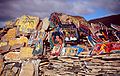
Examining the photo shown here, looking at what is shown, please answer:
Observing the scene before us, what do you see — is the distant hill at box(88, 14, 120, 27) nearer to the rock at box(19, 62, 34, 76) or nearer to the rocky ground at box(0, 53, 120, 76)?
the rocky ground at box(0, 53, 120, 76)

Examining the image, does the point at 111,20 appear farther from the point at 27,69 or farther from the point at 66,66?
the point at 27,69

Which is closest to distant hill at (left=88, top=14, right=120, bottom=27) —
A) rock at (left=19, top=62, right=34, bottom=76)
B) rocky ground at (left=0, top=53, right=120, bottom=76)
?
rocky ground at (left=0, top=53, right=120, bottom=76)

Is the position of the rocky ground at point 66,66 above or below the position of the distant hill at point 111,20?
below

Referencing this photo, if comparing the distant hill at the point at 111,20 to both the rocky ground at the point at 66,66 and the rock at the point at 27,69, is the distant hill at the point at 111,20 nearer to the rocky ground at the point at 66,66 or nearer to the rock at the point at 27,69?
the rocky ground at the point at 66,66

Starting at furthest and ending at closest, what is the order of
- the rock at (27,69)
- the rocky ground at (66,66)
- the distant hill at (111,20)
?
the distant hill at (111,20) → the rock at (27,69) → the rocky ground at (66,66)

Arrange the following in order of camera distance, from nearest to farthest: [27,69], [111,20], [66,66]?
[66,66] < [27,69] < [111,20]

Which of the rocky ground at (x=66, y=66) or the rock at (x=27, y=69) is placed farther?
the rock at (x=27, y=69)

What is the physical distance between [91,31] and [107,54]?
3.51 metres

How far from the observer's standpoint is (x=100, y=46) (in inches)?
389

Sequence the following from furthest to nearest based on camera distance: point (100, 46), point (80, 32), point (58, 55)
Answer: point (80, 32) < point (58, 55) < point (100, 46)

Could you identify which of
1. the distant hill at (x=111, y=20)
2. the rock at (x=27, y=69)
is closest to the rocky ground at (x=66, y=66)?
the rock at (x=27, y=69)

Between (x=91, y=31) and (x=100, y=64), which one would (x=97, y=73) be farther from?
(x=91, y=31)

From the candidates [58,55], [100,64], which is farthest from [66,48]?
[100,64]

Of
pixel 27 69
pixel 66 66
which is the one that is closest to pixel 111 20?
pixel 66 66
